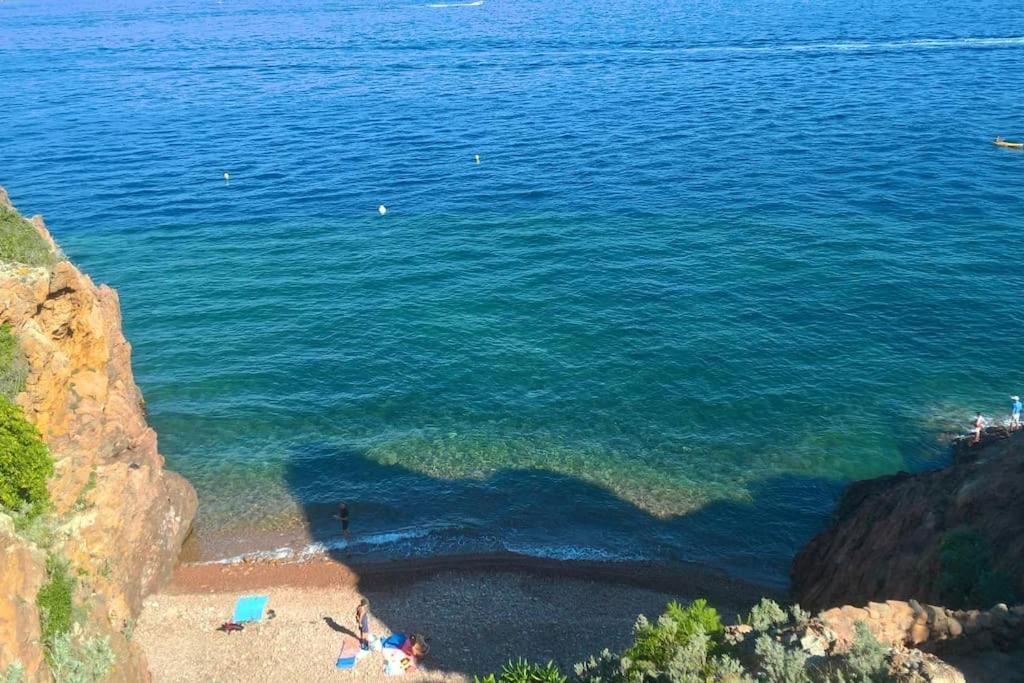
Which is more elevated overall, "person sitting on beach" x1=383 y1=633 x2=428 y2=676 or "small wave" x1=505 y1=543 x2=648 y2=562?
"person sitting on beach" x1=383 y1=633 x2=428 y2=676

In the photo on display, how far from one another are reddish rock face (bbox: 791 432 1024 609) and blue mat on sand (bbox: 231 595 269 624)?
64.5 feet

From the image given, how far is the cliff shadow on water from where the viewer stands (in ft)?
108

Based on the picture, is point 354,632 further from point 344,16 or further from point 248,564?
point 344,16

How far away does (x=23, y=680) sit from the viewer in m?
20.9

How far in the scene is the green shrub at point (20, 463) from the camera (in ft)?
83.5

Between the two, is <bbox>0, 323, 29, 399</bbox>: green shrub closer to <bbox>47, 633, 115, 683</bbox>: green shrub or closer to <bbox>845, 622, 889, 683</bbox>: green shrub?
<bbox>47, 633, 115, 683</bbox>: green shrub

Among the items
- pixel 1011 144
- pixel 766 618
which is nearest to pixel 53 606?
pixel 766 618

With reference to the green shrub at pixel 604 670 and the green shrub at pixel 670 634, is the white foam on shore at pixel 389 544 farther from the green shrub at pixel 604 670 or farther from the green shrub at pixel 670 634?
the green shrub at pixel 670 634

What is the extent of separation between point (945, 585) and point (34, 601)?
24.4m

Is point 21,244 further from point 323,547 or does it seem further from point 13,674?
point 13,674

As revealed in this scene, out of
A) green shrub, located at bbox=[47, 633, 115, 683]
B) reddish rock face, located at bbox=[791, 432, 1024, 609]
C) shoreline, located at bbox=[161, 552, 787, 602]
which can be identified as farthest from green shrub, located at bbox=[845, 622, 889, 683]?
Answer: green shrub, located at bbox=[47, 633, 115, 683]

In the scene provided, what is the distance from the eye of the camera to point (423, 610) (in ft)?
106

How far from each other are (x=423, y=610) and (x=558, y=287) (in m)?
27.6

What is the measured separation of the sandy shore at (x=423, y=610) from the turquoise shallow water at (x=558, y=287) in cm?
182
